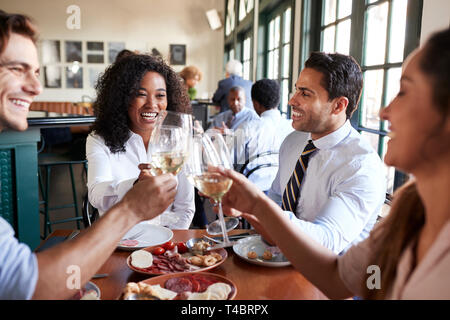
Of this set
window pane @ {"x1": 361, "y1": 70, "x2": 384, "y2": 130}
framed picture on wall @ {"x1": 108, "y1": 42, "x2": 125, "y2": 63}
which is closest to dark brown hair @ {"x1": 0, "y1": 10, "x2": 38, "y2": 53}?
window pane @ {"x1": 361, "y1": 70, "x2": 384, "y2": 130}

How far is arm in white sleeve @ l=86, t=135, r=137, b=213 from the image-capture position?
1.71 metres

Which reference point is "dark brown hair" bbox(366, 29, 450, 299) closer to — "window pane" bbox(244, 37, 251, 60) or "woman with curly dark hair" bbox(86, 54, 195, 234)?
"woman with curly dark hair" bbox(86, 54, 195, 234)

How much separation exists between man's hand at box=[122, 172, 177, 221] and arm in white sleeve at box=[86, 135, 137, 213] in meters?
0.73

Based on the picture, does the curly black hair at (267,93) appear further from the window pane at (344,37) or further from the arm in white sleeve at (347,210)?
the arm in white sleeve at (347,210)

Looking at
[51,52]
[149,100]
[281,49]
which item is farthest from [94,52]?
[149,100]

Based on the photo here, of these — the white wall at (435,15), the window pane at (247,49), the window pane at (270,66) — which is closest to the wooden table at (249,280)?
the white wall at (435,15)

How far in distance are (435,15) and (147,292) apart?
1.69 m

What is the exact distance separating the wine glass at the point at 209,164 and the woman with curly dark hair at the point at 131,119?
36.8 inches

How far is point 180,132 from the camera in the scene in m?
1.10

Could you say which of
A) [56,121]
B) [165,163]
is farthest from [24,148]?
[165,163]

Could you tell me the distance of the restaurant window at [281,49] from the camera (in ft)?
15.5

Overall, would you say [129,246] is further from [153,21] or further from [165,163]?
[153,21]

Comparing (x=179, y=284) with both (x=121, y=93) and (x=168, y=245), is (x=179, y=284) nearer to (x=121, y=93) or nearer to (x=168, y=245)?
(x=168, y=245)

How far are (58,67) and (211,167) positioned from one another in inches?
422
